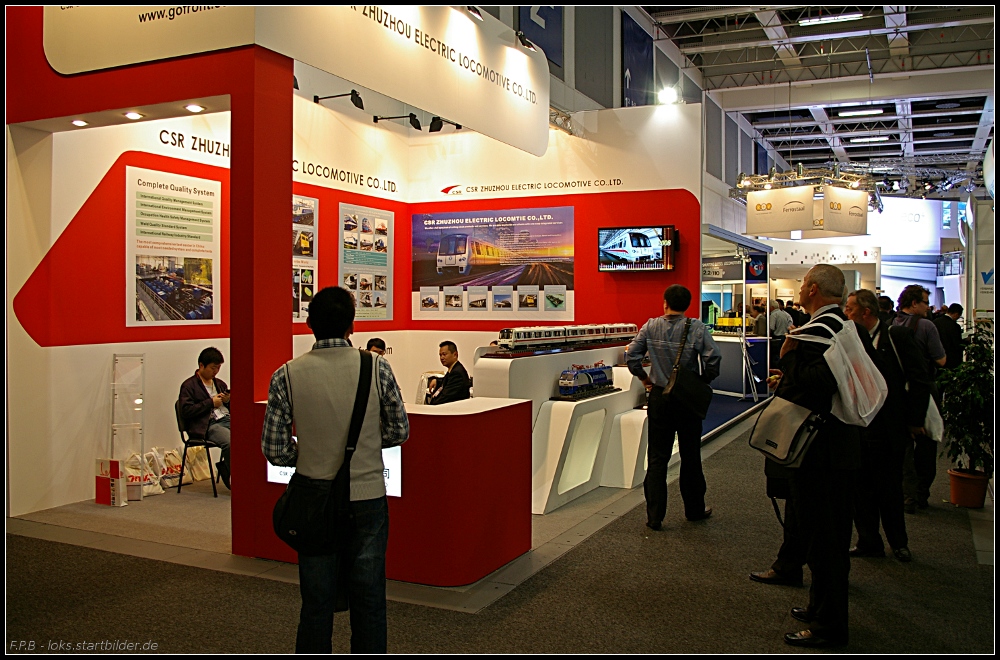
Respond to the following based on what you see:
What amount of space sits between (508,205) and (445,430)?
5062 millimetres

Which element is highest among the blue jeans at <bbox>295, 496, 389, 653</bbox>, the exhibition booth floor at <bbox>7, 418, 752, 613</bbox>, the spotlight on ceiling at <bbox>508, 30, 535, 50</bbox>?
the spotlight on ceiling at <bbox>508, 30, 535, 50</bbox>

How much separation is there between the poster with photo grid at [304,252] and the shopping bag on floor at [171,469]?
1.63 m

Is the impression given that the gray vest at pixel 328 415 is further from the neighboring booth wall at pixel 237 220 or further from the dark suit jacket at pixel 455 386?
the dark suit jacket at pixel 455 386

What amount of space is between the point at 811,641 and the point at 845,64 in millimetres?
13974

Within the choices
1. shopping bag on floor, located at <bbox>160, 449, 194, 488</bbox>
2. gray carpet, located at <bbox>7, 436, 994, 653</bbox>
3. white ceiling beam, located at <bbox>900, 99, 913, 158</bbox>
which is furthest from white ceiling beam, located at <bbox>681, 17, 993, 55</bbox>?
shopping bag on floor, located at <bbox>160, 449, 194, 488</bbox>

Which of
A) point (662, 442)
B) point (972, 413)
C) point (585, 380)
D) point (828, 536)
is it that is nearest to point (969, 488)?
point (972, 413)

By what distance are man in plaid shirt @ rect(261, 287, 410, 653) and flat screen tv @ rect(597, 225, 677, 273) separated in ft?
18.6

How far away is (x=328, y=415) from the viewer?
Answer: 2594 mm

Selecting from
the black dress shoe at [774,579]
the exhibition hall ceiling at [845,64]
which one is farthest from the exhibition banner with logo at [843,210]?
the black dress shoe at [774,579]

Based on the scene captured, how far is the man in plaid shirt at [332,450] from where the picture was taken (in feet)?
8.52

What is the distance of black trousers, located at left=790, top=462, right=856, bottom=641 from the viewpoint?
10.7ft

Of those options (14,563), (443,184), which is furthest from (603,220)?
(14,563)

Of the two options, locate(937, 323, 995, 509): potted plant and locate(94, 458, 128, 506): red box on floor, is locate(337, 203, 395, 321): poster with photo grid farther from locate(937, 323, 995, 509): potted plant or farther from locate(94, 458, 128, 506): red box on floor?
locate(937, 323, 995, 509): potted plant

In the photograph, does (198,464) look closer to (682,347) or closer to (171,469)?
(171,469)
